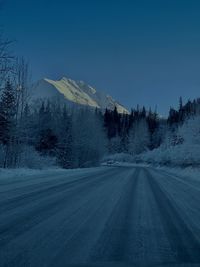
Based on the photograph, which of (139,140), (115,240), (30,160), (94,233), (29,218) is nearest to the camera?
(115,240)

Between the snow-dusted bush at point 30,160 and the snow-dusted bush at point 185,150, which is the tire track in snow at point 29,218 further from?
the snow-dusted bush at point 185,150

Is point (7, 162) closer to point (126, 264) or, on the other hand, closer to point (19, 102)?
point (19, 102)

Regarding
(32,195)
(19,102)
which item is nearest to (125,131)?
(19,102)

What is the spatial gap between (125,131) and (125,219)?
136 metres

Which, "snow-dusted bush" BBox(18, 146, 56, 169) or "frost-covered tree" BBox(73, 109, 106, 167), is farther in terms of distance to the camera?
"frost-covered tree" BBox(73, 109, 106, 167)

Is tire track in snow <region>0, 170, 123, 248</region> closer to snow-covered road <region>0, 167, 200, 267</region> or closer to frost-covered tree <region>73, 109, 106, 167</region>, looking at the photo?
snow-covered road <region>0, 167, 200, 267</region>

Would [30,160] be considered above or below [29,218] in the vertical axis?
above

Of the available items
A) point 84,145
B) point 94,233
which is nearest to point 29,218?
point 94,233

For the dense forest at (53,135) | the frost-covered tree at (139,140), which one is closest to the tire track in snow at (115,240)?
the dense forest at (53,135)

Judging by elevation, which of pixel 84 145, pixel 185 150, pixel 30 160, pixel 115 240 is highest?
pixel 84 145

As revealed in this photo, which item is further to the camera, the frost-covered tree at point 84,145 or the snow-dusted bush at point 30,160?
the frost-covered tree at point 84,145

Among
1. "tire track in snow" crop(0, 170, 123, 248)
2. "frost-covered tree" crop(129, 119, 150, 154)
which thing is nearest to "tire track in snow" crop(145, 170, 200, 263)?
"tire track in snow" crop(0, 170, 123, 248)

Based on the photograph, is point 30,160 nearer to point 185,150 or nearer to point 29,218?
point 185,150

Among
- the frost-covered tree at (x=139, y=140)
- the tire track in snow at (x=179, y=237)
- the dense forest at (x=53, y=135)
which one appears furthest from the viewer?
the frost-covered tree at (x=139, y=140)
